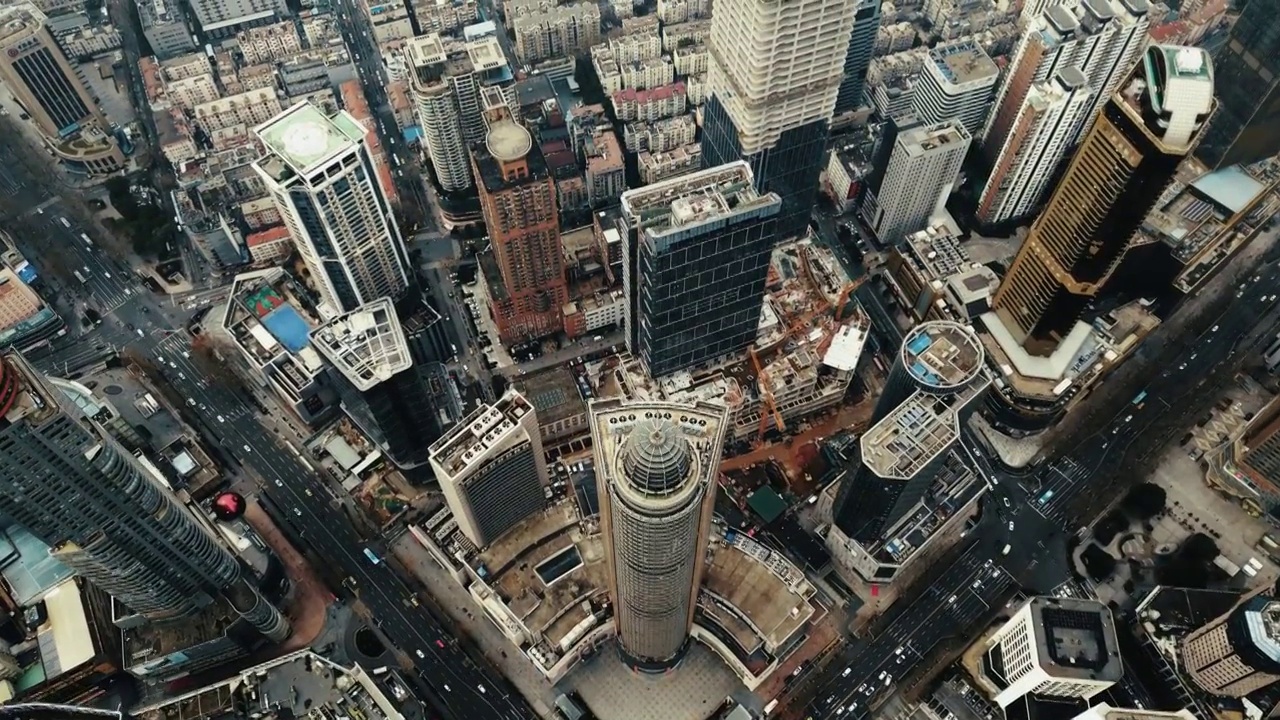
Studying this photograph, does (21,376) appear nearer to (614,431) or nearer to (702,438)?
(614,431)

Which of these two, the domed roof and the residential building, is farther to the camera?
the residential building

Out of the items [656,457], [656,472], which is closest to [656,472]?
[656,472]

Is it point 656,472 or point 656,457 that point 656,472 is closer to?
point 656,472

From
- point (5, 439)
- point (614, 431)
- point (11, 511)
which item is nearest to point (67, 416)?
point (5, 439)

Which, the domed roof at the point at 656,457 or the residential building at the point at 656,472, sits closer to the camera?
the domed roof at the point at 656,457

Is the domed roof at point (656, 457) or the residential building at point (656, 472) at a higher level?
the domed roof at point (656, 457)

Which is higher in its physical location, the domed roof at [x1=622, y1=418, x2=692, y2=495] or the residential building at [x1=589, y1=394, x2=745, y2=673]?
the domed roof at [x1=622, y1=418, x2=692, y2=495]

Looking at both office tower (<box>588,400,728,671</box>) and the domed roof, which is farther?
office tower (<box>588,400,728,671</box>)

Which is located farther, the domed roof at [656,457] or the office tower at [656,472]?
the office tower at [656,472]
